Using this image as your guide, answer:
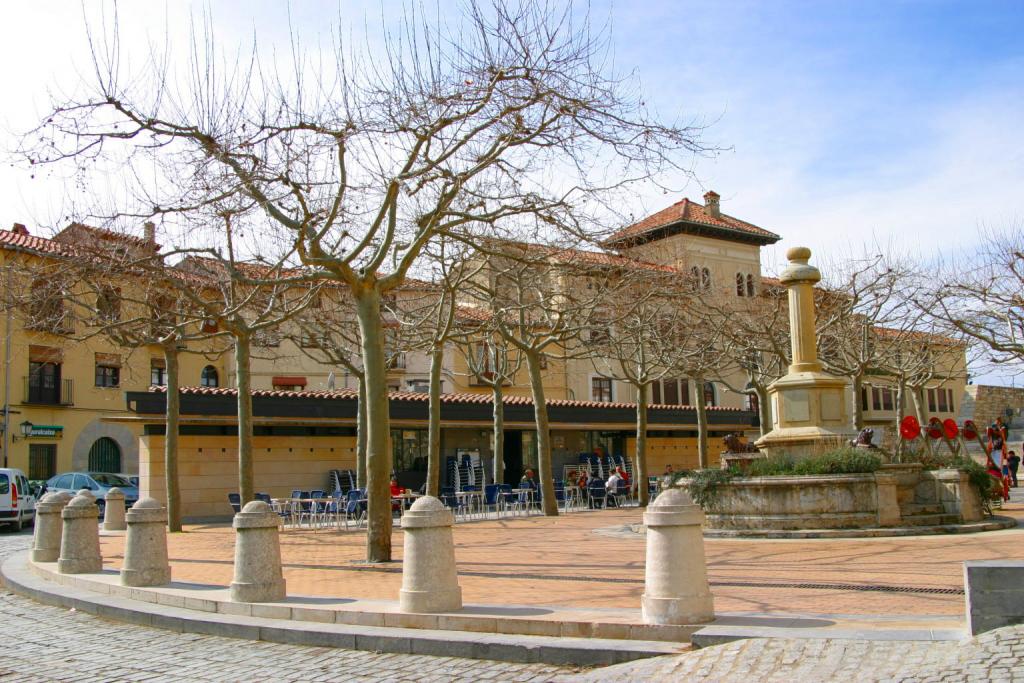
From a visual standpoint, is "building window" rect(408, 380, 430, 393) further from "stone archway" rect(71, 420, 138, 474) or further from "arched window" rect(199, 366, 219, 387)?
"stone archway" rect(71, 420, 138, 474)

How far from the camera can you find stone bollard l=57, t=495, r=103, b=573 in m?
13.0

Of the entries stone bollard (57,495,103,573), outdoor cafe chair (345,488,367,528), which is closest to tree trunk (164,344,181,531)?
outdoor cafe chair (345,488,367,528)

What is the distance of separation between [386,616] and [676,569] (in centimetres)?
270

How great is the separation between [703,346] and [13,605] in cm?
2291

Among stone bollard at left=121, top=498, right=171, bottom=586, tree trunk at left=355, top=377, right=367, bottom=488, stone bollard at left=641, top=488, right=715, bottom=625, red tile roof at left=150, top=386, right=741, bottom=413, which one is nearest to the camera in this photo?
stone bollard at left=641, top=488, right=715, bottom=625

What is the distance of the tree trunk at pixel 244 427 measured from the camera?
20578mm

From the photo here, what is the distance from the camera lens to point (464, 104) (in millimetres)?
13508

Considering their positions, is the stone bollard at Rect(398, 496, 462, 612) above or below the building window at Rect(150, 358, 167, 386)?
below

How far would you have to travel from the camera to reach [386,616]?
880cm

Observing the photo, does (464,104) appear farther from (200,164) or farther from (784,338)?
(784,338)

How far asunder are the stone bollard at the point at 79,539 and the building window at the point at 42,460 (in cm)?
3192

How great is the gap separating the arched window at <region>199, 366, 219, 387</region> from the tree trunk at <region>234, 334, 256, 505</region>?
96.1 feet

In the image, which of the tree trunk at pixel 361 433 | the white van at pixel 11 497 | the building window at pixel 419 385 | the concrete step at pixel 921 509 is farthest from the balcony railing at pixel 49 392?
the concrete step at pixel 921 509

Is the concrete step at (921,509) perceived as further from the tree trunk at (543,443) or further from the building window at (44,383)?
the building window at (44,383)
